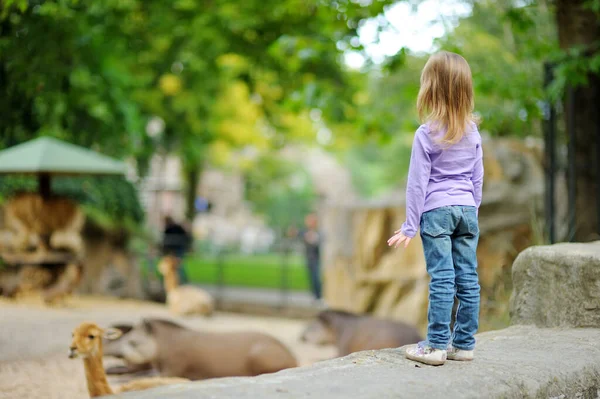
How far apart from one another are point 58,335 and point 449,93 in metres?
6.65

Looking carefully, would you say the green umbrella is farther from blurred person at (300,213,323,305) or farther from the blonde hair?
the blonde hair

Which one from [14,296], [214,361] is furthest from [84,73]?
[214,361]

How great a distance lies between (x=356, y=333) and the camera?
8.13 m

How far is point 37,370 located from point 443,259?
14.5 ft

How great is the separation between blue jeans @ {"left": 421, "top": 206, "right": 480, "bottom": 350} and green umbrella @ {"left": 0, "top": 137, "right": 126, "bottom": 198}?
796 cm

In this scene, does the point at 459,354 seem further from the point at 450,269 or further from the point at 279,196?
the point at 279,196

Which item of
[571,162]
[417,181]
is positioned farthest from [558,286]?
[571,162]

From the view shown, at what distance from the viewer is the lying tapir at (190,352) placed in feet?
22.2

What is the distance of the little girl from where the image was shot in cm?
353

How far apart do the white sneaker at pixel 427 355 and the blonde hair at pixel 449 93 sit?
3.17 ft

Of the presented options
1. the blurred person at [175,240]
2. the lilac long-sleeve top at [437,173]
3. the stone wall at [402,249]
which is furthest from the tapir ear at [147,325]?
the blurred person at [175,240]

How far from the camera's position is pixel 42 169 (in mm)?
10414

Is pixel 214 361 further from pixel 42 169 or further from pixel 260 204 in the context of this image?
pixel 260 204

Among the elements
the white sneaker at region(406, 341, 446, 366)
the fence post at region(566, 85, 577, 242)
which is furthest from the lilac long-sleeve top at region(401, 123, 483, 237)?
the fence post at region(566, 85, 577, 242)
